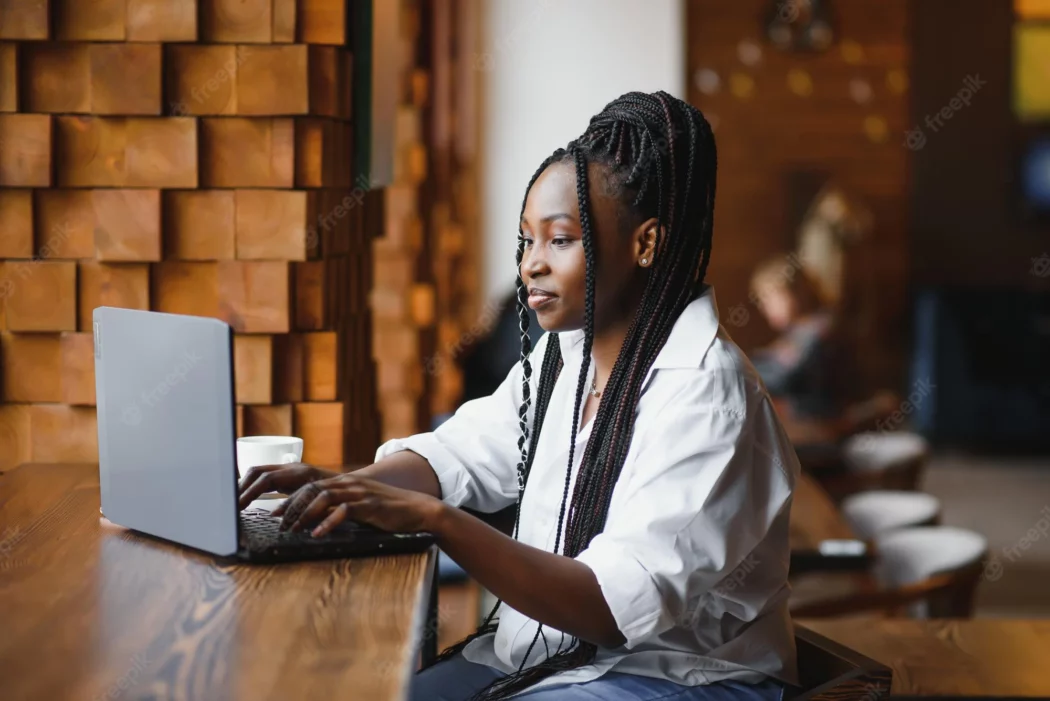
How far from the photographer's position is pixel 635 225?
144 centimetres

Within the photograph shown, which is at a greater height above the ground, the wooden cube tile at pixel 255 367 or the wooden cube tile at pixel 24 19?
the wooden cube tile at pixel 24 19

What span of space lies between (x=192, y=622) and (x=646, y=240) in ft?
2.29

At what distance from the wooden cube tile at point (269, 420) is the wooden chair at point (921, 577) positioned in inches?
43.3

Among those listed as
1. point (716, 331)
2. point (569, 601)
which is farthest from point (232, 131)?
point (569, 601)

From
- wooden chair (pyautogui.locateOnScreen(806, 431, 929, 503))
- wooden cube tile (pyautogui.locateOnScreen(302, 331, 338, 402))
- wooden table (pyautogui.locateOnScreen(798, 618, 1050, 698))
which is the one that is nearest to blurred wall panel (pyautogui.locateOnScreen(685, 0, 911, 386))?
wooden chair (pyautogui.locateOnScreen(806, 431, 929, 503))

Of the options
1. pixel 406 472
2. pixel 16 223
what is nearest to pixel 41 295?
pixel 16 223

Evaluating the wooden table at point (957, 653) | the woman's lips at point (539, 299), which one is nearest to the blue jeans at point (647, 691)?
the woman's lips at point (539, 299)

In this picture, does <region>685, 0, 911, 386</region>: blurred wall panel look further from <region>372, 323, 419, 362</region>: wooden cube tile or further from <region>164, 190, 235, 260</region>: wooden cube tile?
<region>164, 190, 235, 260</region>: wooden cube tile

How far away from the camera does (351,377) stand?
2240mm

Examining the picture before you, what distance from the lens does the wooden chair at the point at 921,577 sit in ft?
8.30

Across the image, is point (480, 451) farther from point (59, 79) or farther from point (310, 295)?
point (59, 79)

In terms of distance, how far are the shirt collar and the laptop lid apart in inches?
20.0

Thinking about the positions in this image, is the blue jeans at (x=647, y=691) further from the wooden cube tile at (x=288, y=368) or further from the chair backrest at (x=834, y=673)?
the wooden cube tile at (x=288, y=368)

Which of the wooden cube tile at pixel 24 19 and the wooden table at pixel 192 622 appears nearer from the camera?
the wooden table at pixel 192 622
